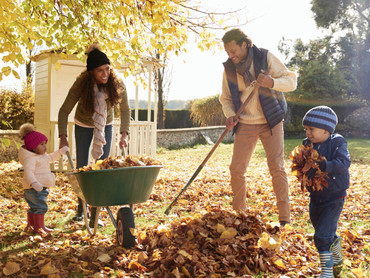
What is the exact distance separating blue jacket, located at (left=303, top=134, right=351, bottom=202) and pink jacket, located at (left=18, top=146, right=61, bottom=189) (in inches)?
102

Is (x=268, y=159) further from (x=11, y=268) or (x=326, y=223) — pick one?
(x=11, y=268)

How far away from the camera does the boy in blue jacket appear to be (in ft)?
8.75

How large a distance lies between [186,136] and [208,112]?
14.1ft

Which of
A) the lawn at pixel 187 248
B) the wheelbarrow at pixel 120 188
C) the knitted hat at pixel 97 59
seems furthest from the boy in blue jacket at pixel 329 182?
the knitted hat at pixel 97 59

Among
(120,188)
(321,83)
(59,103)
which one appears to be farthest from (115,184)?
(321,83)

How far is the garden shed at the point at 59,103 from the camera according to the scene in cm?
941

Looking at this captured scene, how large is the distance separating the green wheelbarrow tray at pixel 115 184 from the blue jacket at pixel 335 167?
4.45 feet

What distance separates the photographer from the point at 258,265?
9.32 feet

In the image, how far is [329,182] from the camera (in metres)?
2.72

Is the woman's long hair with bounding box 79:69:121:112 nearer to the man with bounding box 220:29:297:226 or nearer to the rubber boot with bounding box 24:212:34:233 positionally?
the man with bounding box 220:29:297:226

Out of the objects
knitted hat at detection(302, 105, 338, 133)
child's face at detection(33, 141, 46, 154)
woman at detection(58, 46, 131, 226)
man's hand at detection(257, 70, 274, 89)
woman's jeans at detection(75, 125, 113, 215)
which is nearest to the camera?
knitted hat at detection(302, 105, 338, 133)

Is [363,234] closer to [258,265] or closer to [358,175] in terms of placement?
[258,265]

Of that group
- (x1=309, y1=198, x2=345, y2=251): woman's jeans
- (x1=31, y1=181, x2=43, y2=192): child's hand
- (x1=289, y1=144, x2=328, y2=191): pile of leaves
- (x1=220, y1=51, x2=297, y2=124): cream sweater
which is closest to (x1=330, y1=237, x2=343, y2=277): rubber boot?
(x1=309, y1=198, x2=345, y2=251): woman's jeans

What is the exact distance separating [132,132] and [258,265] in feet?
24.5
